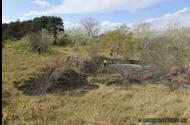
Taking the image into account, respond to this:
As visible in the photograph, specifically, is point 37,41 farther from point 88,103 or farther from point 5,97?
point 88,103

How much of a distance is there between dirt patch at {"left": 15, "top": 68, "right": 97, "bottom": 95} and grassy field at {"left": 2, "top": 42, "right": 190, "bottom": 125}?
2.09ft

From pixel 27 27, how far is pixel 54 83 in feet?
55.8

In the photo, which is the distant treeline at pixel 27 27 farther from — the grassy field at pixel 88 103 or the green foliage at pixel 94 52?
the green foliage at pixel 94 52

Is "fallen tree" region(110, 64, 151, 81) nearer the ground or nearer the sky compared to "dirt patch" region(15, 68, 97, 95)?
nearer the sky

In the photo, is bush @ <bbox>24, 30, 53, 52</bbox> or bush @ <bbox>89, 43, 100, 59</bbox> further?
bush @ <bbox>24, 30, 53, 52</bbox>

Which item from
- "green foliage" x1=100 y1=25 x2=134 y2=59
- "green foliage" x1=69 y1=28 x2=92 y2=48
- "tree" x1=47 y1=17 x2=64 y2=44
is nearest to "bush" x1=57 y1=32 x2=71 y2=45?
"tree" x1=47 y1=17 x2=64 y2=44

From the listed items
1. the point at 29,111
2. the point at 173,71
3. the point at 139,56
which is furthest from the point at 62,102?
the point at 139,56

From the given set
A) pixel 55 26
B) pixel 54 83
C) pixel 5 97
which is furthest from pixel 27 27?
pixel 5 97

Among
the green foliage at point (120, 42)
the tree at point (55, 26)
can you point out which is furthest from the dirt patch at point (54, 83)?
the tree at point (55, 26)

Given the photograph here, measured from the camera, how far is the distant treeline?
33.1 meters

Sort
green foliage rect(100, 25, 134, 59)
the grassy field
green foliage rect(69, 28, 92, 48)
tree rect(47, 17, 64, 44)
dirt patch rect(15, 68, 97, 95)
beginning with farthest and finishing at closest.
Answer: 1. tree rect(47, 17, 64, 44)
2. green foliage rect(69, 28, 92, 48)
3. green foliage rect(100, 25, 134, 59)
4. dirt patch rect(15, 68, 97, 95)
5. the grassy field

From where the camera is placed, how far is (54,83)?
57.2ft

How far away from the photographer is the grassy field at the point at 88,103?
7.32 m

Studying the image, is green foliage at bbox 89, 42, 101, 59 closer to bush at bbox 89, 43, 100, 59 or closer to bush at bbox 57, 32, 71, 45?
bush at bbox 89, 43, 100, 59
